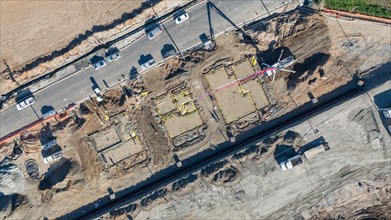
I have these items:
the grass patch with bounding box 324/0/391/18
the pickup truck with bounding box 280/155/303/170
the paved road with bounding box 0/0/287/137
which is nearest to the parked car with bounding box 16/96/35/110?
the paved road with bounding box 0/0/287/137

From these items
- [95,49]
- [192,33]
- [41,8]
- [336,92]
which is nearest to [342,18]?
[336,92]

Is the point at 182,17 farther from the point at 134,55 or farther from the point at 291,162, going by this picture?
the point at 291,162

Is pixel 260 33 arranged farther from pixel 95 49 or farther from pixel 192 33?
pixel 95 49

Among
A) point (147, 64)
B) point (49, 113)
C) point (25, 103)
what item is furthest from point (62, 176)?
point (147, 64)

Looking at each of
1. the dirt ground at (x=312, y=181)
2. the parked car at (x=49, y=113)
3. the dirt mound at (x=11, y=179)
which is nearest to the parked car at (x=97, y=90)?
the parked car at (x=49, y=113)

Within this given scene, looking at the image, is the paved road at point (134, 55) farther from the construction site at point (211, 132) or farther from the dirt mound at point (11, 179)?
the dirt mound at point (11, 179)

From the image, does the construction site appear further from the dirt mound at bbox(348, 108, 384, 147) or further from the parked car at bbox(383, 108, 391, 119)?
the parked car at bbox(383, 108, 391, 119)
